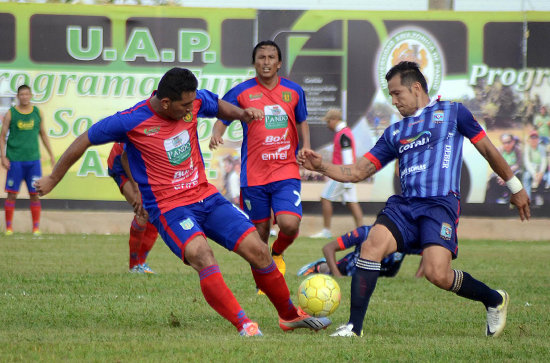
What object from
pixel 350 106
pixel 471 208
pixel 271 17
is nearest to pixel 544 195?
pixel 471 208

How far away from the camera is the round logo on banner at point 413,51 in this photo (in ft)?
60.5

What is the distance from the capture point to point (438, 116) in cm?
646

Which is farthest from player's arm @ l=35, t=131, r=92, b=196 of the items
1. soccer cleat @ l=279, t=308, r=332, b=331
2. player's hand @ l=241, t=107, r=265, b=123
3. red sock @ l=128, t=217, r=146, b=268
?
red sock @ l=128, t=217, r=146, b=268

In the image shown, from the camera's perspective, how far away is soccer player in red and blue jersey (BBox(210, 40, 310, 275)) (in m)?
8.83

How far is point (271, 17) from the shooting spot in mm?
18188

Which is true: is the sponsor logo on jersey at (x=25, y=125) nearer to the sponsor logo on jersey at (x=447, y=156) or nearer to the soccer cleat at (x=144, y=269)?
the soccer cleat at (x=144, y=269)

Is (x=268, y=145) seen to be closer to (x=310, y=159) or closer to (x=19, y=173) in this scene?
(x=310, y=159)

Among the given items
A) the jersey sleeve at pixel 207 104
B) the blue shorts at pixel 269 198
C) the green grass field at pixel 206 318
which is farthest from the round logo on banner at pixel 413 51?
the jersey sleeve at pixel 207 104

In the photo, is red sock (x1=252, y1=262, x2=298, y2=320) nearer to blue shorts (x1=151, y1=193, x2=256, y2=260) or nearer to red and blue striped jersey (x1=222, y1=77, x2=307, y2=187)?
blue shorts (x1=151, y1=193, x2=256, y2=260)

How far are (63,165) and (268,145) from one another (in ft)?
10.00

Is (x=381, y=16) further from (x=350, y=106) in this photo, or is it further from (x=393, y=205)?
(x=393, y=205)

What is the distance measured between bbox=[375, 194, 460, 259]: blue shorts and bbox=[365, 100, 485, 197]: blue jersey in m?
0.07

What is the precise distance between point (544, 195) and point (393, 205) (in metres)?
12.4

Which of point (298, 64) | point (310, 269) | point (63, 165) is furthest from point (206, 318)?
point (298, 64)
